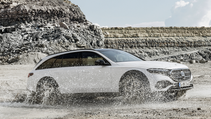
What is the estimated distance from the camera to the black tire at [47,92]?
7992 millimetres

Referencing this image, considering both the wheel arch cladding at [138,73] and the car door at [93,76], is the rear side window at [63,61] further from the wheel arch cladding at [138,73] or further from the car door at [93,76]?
the wheel arch cladding at [138,73]

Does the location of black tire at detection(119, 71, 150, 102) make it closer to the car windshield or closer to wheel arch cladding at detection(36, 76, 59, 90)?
the car windshield

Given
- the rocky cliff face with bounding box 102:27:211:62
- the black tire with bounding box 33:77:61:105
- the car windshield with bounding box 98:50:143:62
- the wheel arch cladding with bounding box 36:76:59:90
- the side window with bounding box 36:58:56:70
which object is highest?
the rocky cliff face with bounding box 102:27:211:62

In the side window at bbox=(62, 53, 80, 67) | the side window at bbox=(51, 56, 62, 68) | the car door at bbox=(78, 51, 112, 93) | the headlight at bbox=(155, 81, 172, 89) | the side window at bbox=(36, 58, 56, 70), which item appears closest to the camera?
the headlight at bbox=(155, 81, 172, 89)

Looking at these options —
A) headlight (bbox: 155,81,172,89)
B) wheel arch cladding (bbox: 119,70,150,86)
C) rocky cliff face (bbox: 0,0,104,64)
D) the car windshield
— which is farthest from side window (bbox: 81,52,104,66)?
rocky cliff face (bbox: 0,0,104,64)

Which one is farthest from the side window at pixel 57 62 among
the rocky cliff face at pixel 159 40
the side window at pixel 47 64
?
the rocky cliff face at pixel 159 40

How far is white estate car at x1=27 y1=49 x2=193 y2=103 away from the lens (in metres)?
6.91

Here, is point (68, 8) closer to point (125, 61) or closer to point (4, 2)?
point (4, 2)

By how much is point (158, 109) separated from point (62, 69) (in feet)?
10.2

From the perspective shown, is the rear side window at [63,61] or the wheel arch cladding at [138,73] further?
the rear side window at [63,61]

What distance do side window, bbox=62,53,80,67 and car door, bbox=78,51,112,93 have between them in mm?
229

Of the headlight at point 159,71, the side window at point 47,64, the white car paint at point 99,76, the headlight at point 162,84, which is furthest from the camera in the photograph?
the side window at point 47,64

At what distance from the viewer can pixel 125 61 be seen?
773 centimetres

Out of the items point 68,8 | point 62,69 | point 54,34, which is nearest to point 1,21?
point 68,8
